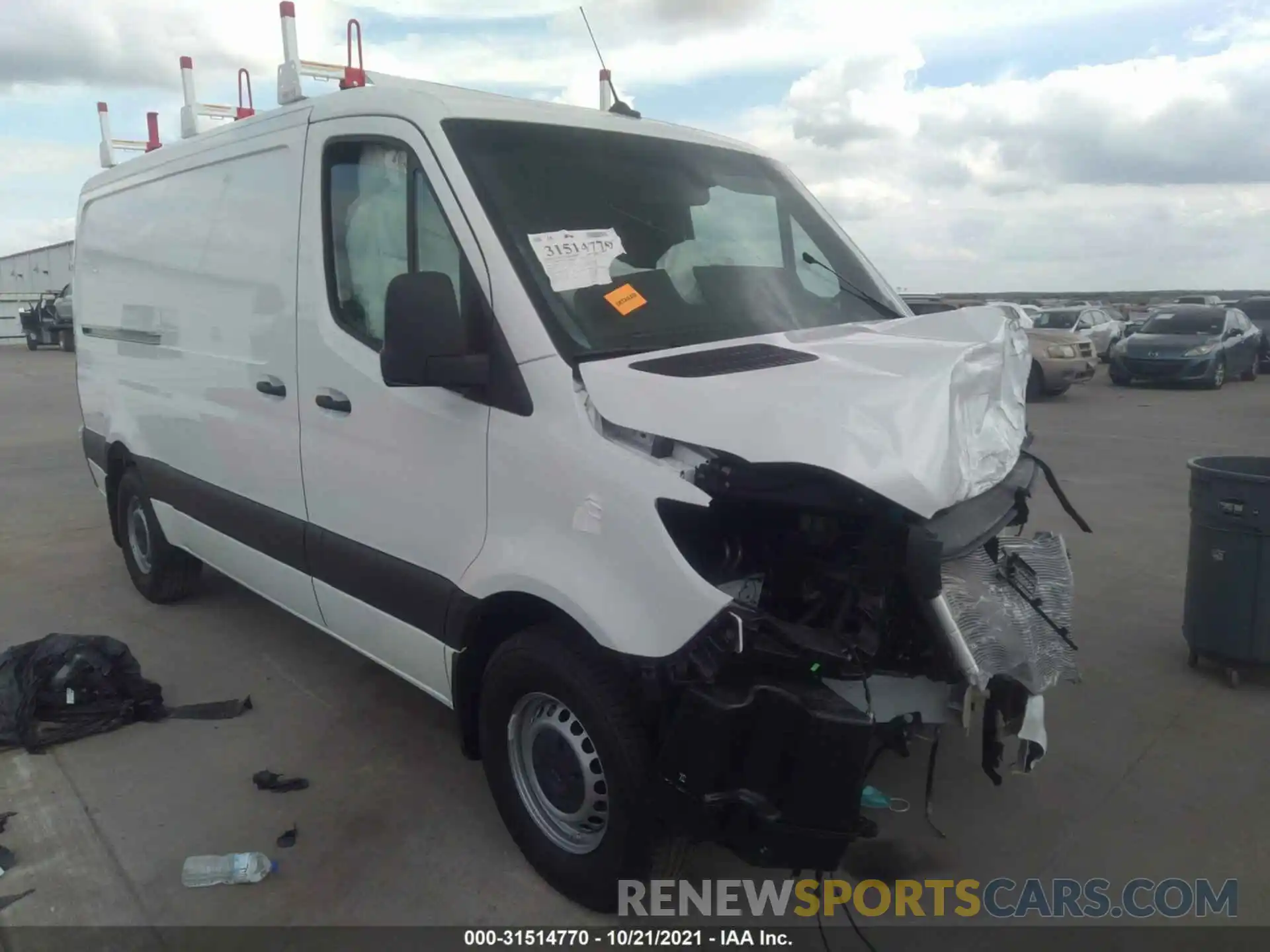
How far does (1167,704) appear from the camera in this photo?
4.44 meters

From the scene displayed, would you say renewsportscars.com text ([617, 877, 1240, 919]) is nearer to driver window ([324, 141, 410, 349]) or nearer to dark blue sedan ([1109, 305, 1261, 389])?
Answer: driver window ([324, 141, 410, 349])

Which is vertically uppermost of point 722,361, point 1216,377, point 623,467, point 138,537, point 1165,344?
point 722,361

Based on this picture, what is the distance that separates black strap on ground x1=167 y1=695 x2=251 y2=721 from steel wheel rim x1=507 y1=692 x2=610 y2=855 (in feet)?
6.32

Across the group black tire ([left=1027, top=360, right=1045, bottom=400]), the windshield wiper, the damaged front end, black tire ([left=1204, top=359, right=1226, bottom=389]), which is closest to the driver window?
the damaged front end

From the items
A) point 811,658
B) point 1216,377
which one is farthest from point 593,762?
point 1216,377

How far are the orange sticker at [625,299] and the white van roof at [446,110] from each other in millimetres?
724

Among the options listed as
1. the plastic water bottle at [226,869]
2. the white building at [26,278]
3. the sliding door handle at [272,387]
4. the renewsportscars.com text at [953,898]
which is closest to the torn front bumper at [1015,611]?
the renewsportscars.com text at [953,898]

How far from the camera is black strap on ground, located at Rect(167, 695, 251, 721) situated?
14.3 ft

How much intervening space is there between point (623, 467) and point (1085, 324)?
25222 mm

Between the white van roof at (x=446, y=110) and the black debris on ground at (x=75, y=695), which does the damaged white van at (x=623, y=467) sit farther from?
the black debris on ground at (x=75, y=695)

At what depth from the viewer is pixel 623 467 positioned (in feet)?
8.43

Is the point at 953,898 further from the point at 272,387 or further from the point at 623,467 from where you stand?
the point at 272,387

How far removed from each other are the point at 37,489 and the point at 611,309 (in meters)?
8.85

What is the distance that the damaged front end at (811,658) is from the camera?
243cm
